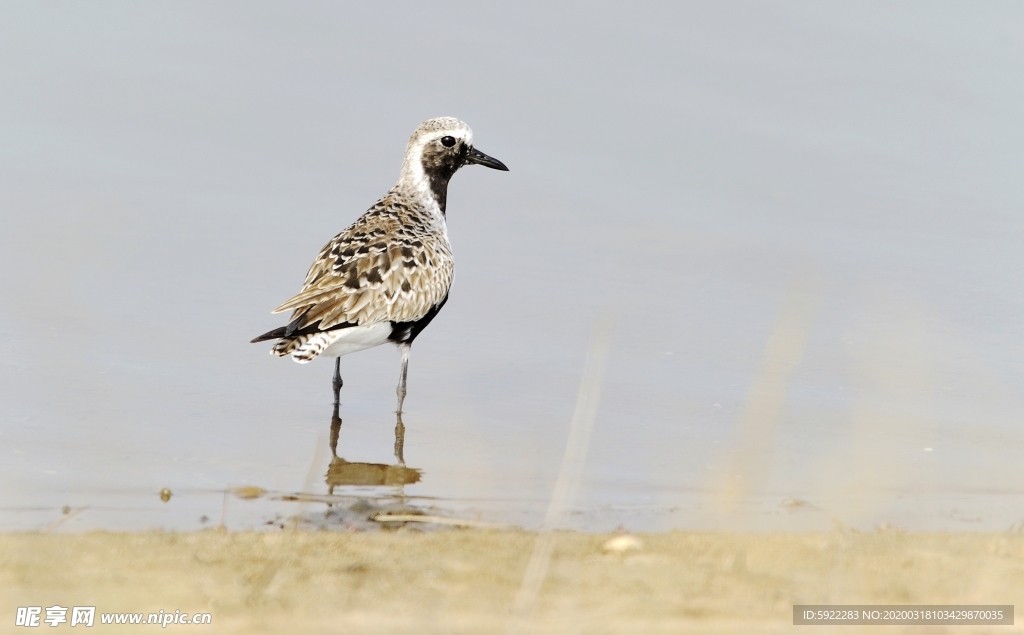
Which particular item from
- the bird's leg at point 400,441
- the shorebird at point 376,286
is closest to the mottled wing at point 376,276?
the shorebird at point 376,286

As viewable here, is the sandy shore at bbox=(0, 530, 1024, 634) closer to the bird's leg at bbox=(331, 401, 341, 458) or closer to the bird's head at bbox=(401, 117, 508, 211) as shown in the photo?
the bird's leg at bbox=(331, 401, 341, 458)

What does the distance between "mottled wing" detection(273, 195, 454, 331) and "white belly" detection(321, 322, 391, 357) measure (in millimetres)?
53

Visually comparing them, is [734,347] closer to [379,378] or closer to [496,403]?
[496,403]

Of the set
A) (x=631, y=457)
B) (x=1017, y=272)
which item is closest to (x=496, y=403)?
(x=631, y=457)

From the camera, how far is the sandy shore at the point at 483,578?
507cm

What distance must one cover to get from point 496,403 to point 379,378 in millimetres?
1210

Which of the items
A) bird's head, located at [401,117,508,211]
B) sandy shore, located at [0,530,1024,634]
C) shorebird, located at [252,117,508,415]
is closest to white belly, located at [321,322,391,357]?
shorebird, located at [252,117,508,415]

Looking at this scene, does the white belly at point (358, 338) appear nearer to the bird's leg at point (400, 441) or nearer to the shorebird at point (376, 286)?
the shorebird at point (376, 286)

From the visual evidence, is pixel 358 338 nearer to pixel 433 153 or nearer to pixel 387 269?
pixel 387 269

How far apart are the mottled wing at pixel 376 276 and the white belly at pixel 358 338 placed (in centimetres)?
5

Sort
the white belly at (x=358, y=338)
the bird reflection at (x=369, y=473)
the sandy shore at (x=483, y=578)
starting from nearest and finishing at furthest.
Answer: the sandy shore at (x=483, y=578), the bird reflection at (x=369, y=473), the white belly at (x=358, y=338)

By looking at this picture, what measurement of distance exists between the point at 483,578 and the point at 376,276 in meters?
4.04

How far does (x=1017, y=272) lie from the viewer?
37.9 ft

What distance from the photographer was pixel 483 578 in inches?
216
